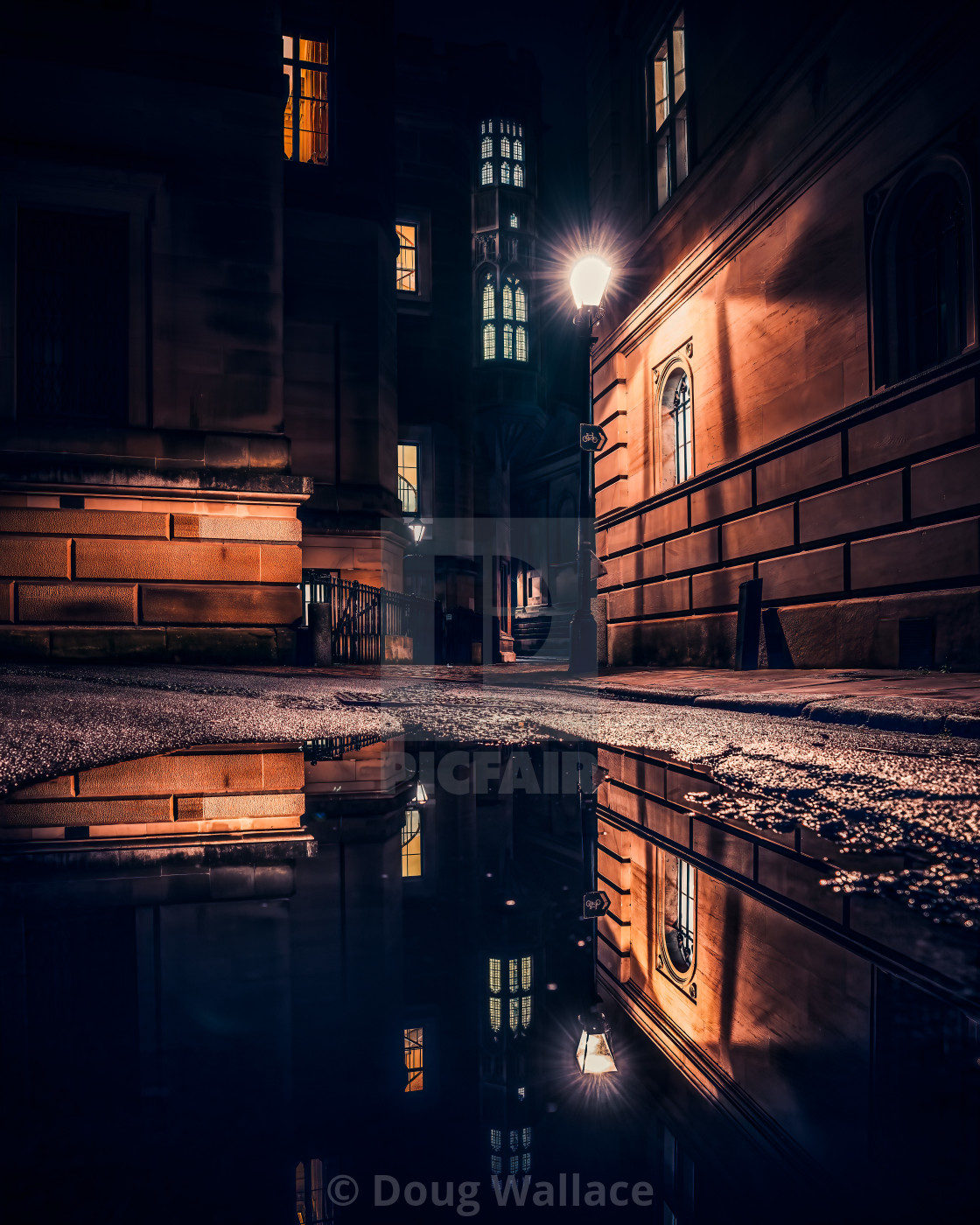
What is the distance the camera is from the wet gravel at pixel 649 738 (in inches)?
89.4

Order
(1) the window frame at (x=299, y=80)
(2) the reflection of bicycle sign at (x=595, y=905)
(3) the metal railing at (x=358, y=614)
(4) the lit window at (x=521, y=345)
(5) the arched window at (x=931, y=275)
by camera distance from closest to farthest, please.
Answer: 1. (2) the reflection of bicycle sign at (x=595, y=905)
2. (5) the arched window at (x=931, y=275)
3. (3) the metal railing at (x=358, y=614)
4. (1) the window frame at (x=299, y=80)
5. (4) the lit window at (x=521, y=345)

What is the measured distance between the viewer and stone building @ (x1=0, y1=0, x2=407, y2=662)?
11.7 m

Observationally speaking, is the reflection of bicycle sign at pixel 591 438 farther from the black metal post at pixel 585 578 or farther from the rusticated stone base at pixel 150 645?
the rusticated stone base at pixel 150 645

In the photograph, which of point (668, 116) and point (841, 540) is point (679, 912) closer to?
point (841, 540)

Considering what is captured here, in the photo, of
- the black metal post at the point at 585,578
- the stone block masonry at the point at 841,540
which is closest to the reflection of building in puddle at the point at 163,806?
the stone block masonry at the point at 841,540

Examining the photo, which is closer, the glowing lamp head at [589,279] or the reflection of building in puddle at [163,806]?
the reflection of building in puddle at [163,806]

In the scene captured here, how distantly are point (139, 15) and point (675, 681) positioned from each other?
12.6m

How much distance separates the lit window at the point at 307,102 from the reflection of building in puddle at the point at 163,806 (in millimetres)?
20673

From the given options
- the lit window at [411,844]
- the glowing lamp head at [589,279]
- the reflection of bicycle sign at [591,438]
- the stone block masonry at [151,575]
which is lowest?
the lit window at [411,844]

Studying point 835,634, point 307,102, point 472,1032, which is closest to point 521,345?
point 307,102

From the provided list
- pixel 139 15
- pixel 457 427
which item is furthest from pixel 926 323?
pixel 457 427

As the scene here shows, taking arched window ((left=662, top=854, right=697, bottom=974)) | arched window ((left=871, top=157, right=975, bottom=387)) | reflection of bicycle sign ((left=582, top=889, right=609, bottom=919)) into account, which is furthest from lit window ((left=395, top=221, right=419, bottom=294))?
reflection of bicycle sign ((left=582, top=889, right=609, bottom=919))

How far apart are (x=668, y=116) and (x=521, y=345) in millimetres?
16797

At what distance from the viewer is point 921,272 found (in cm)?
927
